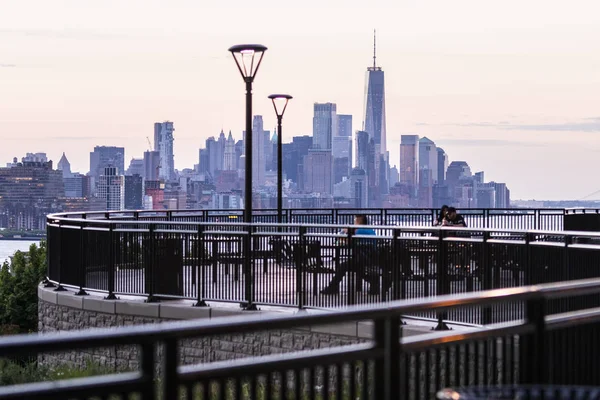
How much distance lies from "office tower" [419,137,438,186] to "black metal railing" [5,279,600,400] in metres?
154

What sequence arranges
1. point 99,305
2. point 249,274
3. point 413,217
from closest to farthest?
1. point 249,274
2. point 99,305
3. point 413,217

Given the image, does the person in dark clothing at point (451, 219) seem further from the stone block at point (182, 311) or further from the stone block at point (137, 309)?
the stone block at point (137, 309)

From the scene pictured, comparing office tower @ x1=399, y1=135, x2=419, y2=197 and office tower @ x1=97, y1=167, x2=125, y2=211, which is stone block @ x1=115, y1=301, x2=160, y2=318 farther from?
office tower @ x1=399, y1=135, x2=419, y2=197

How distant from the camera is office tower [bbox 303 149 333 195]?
164 m

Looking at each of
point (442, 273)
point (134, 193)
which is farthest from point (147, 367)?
point (134, 193)

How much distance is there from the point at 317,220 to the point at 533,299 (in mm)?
24002

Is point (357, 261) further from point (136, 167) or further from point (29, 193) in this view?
point (136, 167)

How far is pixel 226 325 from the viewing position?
460 cm

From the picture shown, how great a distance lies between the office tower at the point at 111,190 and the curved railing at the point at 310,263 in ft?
306

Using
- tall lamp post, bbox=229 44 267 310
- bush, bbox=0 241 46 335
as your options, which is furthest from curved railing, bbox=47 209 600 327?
bush, bbox=0 241 46 335

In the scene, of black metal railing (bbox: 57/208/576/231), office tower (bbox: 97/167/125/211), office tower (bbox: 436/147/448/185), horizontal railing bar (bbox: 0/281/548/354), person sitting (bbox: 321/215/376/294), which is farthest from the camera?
office tower (bbox: 436/147/448/185)

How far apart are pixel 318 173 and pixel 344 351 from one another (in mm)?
163772

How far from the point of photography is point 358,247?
47.9 feet

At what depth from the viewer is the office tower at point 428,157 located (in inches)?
6427
